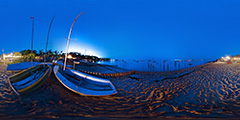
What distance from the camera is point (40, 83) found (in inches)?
254

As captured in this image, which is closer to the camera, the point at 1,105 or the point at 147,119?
the point at 147,119

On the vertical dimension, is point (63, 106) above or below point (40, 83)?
below

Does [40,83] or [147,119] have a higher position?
[40,83]

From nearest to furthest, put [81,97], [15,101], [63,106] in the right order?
[63,106], [15,101], [81,97]

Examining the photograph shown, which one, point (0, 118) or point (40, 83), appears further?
point (40, 83)

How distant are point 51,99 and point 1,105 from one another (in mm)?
1810

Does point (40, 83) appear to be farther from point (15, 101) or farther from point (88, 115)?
point (88, 115)

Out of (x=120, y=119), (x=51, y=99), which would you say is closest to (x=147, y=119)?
(x=120, y=119)

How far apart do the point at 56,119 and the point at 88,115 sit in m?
0.99

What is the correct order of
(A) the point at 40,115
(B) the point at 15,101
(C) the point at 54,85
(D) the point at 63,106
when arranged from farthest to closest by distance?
1. (C) the point at 54,85
2. (B) the point at 15,101
3. (D) the point at 63,106
4. (A) the point at 40,115

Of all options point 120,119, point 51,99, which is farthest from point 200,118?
point 51,99

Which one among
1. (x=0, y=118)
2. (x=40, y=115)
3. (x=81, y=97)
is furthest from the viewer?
(x=81, y=97)

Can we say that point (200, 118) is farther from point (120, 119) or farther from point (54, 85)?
point (54, 85)

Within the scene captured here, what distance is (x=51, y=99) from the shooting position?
4.71 metres
